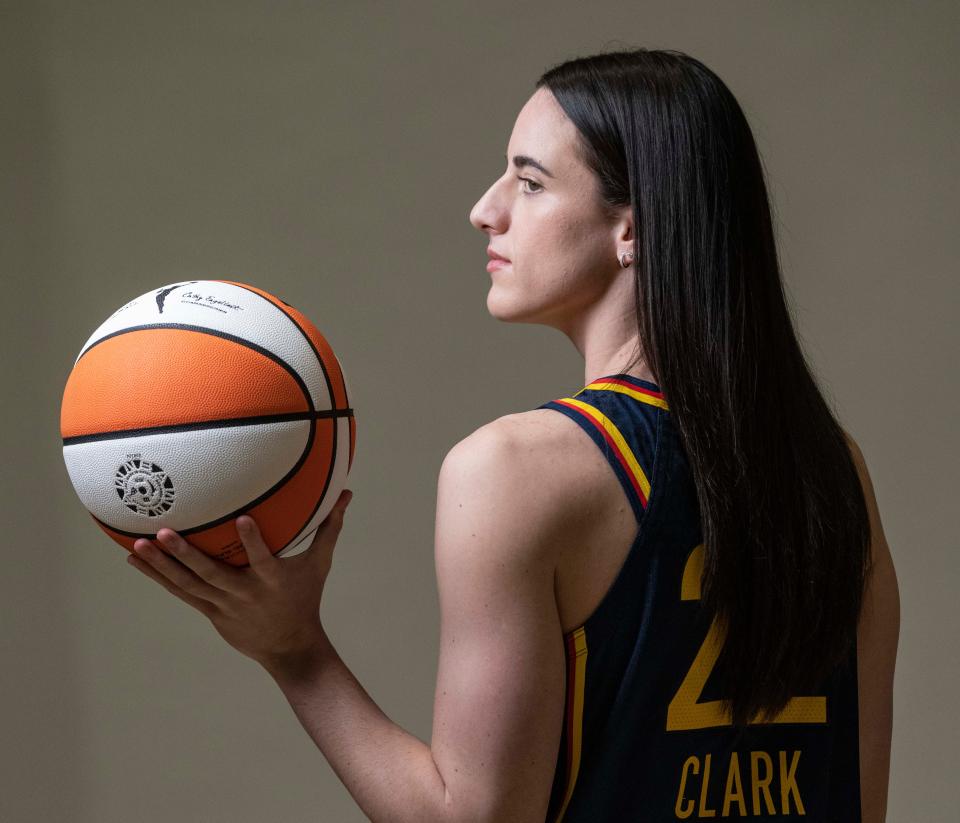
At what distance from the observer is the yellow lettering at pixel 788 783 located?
3.84 ft

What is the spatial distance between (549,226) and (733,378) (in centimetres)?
26

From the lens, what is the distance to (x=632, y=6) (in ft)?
9.97

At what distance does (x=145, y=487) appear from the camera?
118 cm

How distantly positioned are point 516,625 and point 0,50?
94.8 inches

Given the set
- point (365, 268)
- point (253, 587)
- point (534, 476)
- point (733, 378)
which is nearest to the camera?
point (534, 476)

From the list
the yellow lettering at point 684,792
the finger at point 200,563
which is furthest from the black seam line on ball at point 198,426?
the yellow lettering at point 684,792

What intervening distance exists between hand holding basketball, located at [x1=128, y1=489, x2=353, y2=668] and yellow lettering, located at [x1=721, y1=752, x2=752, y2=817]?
1.47ft

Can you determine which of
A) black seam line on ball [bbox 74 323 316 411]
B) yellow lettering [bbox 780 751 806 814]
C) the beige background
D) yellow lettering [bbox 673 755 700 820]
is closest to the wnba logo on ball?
black seam line on ball [bbox 74 323 316 411]

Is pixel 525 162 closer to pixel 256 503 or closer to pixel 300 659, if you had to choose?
pixel 256 503

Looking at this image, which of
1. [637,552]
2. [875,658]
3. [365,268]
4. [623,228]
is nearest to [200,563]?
[637,552]

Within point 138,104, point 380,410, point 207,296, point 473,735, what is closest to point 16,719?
point 380,410

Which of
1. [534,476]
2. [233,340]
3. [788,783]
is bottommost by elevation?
[788,783]

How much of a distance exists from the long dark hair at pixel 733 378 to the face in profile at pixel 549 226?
0.02 meters

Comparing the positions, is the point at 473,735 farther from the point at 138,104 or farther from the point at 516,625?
the point at 138,104
